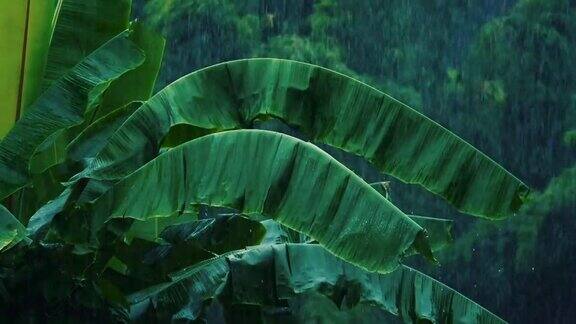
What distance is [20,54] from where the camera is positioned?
4289mm

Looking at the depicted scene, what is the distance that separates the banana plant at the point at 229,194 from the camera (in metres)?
3.34

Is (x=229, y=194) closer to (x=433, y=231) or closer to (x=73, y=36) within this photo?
(x=73, y=36)

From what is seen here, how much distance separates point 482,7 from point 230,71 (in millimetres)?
9639

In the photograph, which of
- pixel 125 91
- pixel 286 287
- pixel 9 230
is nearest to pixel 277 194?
pixel 286 287

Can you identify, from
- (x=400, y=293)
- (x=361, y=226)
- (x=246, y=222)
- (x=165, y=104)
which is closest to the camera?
(x=361, y=226)

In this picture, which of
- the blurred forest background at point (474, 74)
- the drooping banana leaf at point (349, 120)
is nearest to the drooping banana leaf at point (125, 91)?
the drooping banana leaf at point (349, 120)

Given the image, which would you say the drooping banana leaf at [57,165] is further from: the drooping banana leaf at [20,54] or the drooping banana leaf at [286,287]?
the drooping banana leaf at [286,287]

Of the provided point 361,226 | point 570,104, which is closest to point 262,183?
point 361,226

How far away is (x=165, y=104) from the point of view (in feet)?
11.8

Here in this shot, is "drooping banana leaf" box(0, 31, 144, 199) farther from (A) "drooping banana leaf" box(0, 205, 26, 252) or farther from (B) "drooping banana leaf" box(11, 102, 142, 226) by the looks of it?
(A) "drooping banana leaf" box(0, 205, 26, 252)

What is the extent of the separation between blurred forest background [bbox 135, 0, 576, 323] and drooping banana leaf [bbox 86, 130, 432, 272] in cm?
774

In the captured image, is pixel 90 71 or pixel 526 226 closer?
pixel 90 71

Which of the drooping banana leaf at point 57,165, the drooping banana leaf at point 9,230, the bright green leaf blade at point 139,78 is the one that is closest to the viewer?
the drooping banana leaf at point 9,230

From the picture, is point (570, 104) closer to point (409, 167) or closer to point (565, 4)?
point (565, 4)
